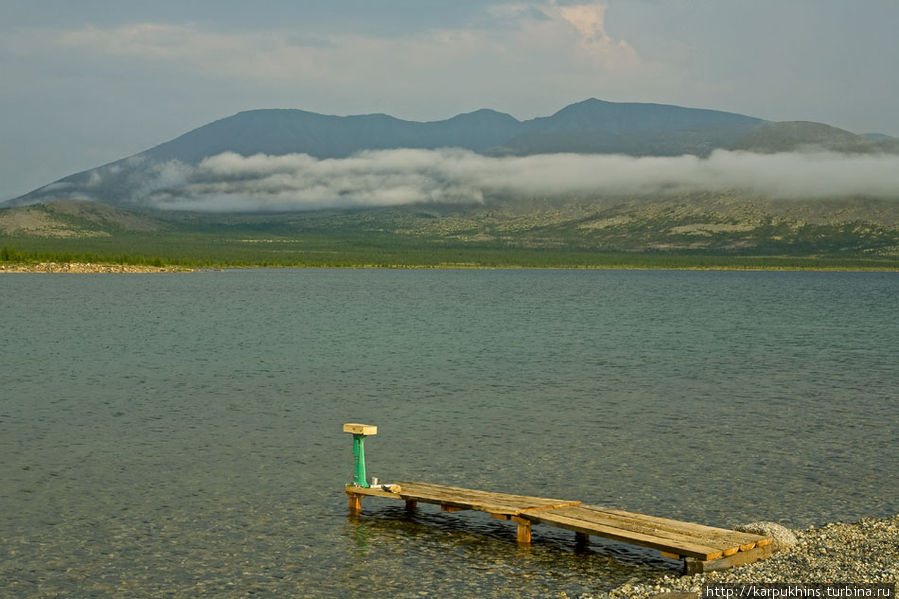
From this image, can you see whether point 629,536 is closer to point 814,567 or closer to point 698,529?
point 698,529

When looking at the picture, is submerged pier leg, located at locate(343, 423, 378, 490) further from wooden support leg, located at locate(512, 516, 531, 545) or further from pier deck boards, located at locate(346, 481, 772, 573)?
wooden support leg, located at locate(512, 516, 531, 545)

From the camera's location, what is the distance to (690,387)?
2093 inches

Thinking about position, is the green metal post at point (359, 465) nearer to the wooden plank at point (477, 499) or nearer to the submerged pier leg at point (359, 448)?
the submerged pier leg at point (359, 448)

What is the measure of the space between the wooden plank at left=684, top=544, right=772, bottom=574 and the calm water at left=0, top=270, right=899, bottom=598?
1.09 meters

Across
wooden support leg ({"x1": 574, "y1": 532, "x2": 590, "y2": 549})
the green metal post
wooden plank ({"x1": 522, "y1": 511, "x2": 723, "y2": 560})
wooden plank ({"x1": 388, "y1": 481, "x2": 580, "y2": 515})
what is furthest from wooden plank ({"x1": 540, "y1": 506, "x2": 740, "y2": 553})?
the green metal post

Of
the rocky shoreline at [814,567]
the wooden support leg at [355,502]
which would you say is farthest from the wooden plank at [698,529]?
the wooden support leg at [355,502]

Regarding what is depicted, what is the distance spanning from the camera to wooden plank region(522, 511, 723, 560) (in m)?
21.2

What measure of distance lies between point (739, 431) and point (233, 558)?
24.4 metres

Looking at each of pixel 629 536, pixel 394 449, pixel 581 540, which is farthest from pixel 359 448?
pixel 629 536

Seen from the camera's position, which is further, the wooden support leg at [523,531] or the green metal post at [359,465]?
the green metal post at [359,465]

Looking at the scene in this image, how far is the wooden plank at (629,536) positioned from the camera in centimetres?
2125

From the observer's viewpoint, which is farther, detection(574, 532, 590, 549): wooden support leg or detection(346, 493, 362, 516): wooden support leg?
detection(346, 493, 362, 516): wooden support leg

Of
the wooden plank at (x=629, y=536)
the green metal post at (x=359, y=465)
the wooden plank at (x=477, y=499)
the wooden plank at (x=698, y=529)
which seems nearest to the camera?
the wooden plank at (x=629, y=536)

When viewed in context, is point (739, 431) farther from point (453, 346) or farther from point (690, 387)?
point (453, 346)
